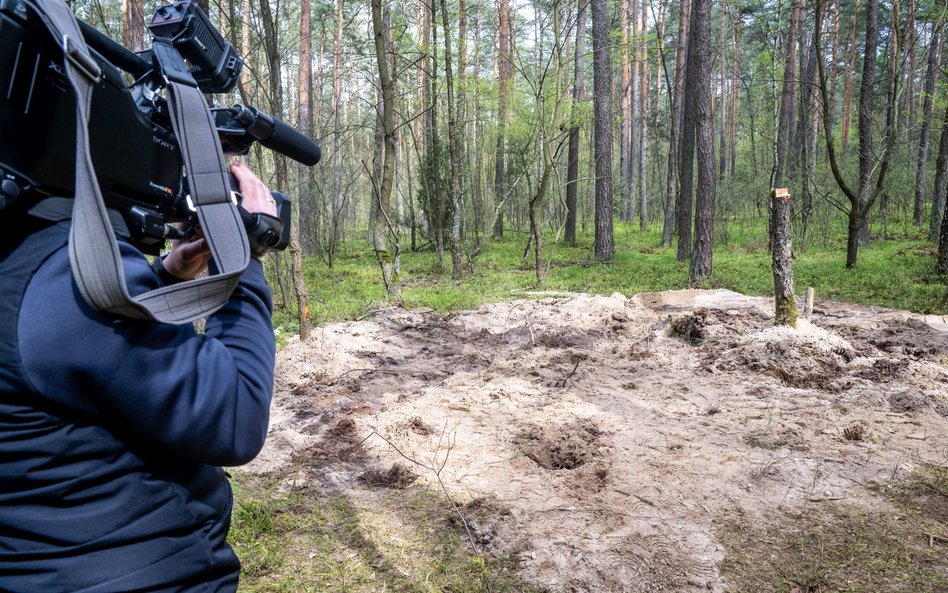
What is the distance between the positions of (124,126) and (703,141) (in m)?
11.2

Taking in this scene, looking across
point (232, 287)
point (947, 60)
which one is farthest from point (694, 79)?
point (947, 60)

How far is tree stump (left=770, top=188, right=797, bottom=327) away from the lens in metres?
5.68

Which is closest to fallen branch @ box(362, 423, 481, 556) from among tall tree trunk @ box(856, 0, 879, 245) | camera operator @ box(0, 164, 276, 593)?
camera operator @ box(0, 164, 276, 593)

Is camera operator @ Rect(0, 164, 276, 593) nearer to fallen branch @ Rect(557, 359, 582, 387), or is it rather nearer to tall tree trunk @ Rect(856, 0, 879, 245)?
fallen branch @ Rect(557, 359, 582, 387)

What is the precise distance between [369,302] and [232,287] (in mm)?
7532

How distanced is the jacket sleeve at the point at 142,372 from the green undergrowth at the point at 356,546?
1701mm

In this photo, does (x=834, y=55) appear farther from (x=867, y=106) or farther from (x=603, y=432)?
(x=603, y=432)

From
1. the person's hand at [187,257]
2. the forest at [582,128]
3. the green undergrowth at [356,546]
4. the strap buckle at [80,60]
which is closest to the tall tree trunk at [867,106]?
the forest at [582,128]

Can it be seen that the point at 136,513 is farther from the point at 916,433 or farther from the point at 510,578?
the point at 916,433

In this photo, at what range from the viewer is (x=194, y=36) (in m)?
1.20

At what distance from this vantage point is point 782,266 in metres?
5.75

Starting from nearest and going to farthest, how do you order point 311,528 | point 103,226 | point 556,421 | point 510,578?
point 103,226 < point 510,578 < point 311,528 < point 556,421

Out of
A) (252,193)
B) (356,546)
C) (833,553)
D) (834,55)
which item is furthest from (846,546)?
(834,55)

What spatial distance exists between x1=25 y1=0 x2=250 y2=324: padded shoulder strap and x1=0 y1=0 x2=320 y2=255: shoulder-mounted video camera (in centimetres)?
5
